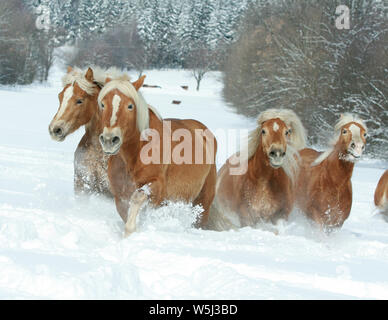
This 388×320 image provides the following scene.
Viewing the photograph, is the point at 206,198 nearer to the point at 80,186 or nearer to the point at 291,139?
the point at 291,139

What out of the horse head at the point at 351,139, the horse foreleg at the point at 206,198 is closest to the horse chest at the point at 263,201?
the horse foreleg at the point at 206,198

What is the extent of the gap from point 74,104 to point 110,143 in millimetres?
1370

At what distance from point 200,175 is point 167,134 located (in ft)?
2.63

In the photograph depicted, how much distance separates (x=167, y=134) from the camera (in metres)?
4.95

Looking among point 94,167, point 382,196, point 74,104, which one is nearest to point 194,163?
point 94,167

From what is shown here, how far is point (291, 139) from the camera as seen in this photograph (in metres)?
6.23

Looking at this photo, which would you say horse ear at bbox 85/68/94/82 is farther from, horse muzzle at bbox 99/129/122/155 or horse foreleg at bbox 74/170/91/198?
horse muzzle at bbox 99/129/122/155

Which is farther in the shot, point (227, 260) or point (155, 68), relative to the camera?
point (155, 68)

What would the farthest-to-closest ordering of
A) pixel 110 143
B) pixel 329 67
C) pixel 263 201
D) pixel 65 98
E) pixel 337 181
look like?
pixel 329 67 → pixel 337 181 → pixel 263 201 → pixel 65 98 → pixel 110 143

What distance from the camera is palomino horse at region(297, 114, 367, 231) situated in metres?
5.84

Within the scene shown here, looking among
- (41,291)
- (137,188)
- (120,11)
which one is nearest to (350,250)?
(137,188)

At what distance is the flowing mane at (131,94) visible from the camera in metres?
4.52

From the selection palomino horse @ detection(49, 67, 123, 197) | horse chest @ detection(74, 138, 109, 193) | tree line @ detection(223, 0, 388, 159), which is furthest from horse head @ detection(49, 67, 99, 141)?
tree line @ detection(223, 0, 388, 159)

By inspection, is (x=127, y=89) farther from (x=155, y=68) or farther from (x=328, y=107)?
(x=155, y=68)
